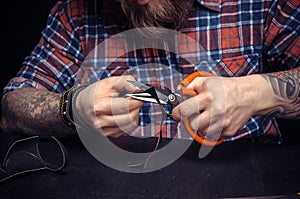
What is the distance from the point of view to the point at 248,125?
3.48 ft

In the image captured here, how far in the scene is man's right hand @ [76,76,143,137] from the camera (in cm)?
85

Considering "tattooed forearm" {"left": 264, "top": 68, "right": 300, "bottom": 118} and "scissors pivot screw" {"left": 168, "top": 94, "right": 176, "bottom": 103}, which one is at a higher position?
"scissors pivot screw" {"left": 168, "top": 94, "right": 176, "bottom": 103}

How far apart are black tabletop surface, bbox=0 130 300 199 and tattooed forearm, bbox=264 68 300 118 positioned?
9cm

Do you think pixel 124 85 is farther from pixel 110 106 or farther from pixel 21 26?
pixel 21 26

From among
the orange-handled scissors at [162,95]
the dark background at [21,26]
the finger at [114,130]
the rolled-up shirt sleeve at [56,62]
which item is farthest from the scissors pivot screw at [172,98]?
the dark background at [21,26]

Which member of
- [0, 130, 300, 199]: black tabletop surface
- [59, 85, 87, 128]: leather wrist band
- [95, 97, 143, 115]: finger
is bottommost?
[0, 130, 300, 199]: black tabletop surface

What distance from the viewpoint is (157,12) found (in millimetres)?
985

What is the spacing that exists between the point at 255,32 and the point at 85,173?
1.65ft

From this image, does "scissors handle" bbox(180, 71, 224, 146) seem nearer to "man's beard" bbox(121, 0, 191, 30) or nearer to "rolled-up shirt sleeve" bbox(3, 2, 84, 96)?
"man's beard" bbox(121, 0, 191, 30)

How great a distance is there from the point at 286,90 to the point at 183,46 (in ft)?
0.86

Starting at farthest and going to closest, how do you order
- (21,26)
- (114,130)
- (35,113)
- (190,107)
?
(21,26) → (35,113) → (114,130) → (190,107)

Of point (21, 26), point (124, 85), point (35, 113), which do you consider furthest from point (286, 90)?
point (21, 26)

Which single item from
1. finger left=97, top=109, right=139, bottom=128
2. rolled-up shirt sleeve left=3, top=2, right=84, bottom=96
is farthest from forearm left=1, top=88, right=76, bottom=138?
finger left=97, top=109, right=139, bottom=128

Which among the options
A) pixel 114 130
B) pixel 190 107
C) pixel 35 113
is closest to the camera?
pixel 190 107
